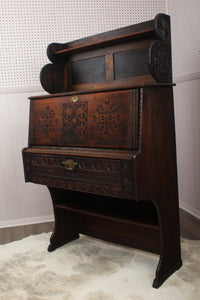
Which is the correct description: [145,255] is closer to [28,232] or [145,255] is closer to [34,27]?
[28,232]

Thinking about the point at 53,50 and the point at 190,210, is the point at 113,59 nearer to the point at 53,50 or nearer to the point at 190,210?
the point at 53,50

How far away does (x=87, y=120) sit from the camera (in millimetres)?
2301

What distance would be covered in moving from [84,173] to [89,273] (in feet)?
2.61

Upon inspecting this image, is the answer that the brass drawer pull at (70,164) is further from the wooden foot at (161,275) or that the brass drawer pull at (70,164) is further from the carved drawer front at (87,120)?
the wooden foot at (161,275)

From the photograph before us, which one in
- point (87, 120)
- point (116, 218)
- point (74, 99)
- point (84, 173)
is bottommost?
point (116, 218)

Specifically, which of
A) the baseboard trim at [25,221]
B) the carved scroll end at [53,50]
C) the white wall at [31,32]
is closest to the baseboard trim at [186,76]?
the white wall at [31,32]

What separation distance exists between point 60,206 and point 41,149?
1.96 feet

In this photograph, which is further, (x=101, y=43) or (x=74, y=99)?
(x=101, y=43)

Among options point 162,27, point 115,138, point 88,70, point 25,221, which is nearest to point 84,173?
point 115,138

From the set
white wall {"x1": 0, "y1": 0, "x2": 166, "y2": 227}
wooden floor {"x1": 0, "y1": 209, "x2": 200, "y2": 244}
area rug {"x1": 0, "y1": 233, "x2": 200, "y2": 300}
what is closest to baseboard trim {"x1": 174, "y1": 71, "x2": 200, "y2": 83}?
white wall {"x1": 0, "y1": 0, "x2": 166, "y2": 227}

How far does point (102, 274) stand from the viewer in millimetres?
2432

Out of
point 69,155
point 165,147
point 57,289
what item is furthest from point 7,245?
point 165,147

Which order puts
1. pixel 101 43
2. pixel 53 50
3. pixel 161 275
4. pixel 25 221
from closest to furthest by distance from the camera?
1. pixel 161 275
2. pixel 101 43
3. pixel 53 50
4. pixel 25 221

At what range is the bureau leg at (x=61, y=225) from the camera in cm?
292
